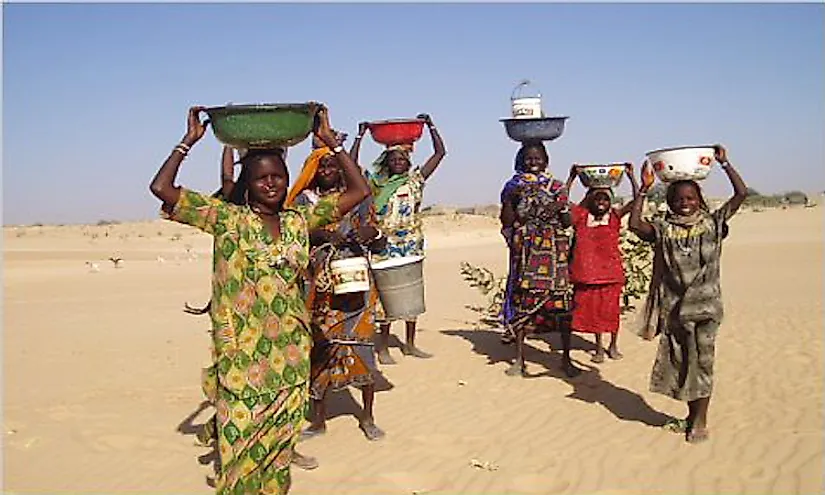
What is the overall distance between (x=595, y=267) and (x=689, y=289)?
204 cm

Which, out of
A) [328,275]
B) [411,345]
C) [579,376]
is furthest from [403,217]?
[328,275]

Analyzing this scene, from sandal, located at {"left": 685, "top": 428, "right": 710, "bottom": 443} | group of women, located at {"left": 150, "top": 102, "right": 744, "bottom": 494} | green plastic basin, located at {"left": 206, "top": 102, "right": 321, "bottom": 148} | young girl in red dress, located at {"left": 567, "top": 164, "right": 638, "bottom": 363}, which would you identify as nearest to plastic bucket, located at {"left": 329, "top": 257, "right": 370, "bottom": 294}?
group of women, located at {"left": 150, "top": 102, "right": 744, "bottom": 494}

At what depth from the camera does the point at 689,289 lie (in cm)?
545

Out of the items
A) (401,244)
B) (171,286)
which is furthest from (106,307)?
(401,244)

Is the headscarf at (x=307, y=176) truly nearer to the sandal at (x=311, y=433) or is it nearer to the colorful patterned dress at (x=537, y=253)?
the sandal at (x=311, y=433)

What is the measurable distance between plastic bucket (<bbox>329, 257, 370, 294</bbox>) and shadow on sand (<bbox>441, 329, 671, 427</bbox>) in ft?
7.74

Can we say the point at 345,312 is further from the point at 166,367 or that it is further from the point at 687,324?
the point at 166,367

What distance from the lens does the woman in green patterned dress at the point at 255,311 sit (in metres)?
3.88

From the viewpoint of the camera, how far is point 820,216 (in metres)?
28.8

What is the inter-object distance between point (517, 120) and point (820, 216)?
82.3ft

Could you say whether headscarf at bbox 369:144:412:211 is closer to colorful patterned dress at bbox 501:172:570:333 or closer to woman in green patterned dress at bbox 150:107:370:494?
colorful patterned dress at bbox 501:172:570:333

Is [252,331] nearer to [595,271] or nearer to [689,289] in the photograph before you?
[689,289]

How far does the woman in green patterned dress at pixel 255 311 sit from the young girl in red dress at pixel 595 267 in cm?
388

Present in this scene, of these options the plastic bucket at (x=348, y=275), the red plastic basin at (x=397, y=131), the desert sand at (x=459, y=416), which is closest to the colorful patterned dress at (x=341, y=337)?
the plastic bucket at (x=348, y=275)
